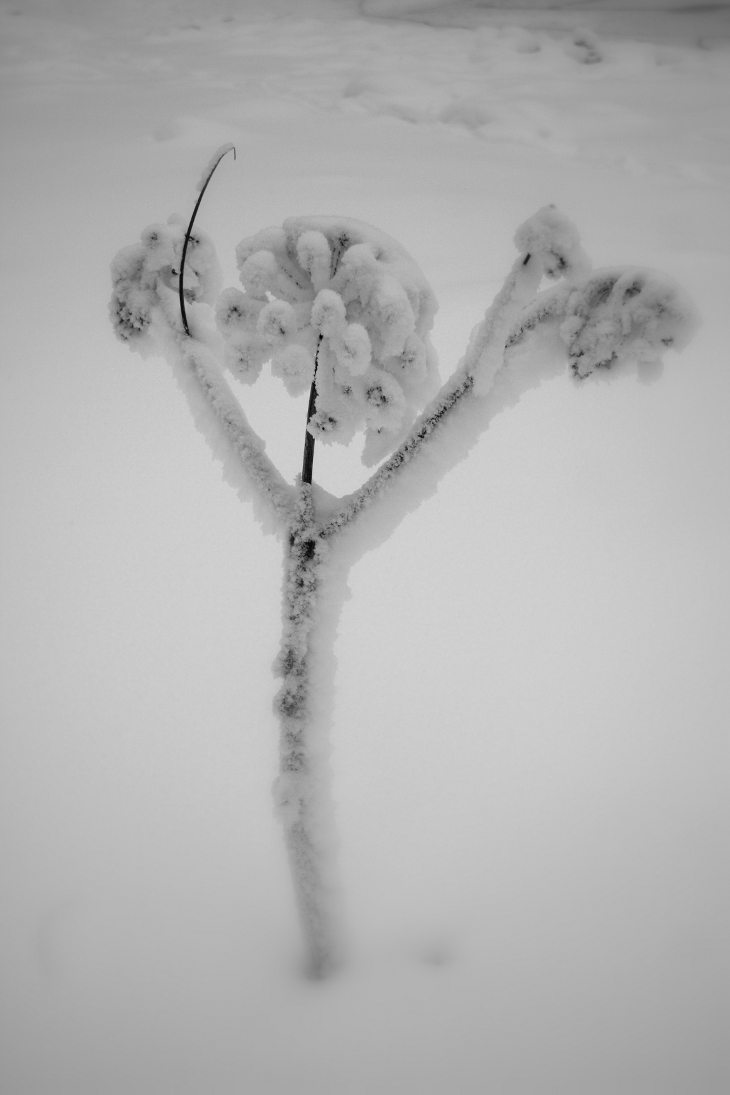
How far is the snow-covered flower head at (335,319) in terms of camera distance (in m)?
0.52

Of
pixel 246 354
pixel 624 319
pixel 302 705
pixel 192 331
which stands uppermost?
pixel 192 331

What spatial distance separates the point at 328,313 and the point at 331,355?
4cm

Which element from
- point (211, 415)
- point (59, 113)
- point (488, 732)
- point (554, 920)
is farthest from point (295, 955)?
point (59, 113)

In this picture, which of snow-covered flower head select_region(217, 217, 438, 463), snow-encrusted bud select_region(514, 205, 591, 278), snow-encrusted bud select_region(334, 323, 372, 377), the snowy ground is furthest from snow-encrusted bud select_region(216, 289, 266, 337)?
the snowy ground

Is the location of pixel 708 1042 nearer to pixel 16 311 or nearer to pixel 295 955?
pixel 295 955

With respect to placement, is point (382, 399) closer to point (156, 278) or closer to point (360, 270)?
point (360, 270)

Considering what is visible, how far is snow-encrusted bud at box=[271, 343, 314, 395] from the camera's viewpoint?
54 centimetres

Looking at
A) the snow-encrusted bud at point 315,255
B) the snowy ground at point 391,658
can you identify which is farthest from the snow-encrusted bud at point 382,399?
the snowy ground at point 391,658

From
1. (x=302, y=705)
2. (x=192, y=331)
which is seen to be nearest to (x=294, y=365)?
(x=192, y=331)

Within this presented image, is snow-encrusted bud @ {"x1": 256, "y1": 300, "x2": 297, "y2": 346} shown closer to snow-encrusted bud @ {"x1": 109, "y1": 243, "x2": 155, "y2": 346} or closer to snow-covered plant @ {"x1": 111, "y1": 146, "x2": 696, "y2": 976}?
snow-covered plant @ {"x1": 111, "y1": 146, "x2": 696, "y2": 976}

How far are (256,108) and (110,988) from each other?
2.67 m

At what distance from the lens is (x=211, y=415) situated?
662 mm

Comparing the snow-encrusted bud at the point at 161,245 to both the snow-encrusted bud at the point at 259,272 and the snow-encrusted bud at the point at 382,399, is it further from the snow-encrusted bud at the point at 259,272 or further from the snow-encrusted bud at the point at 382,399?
the snow-encrusted bud at the point at 382,399

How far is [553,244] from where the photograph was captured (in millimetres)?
515
